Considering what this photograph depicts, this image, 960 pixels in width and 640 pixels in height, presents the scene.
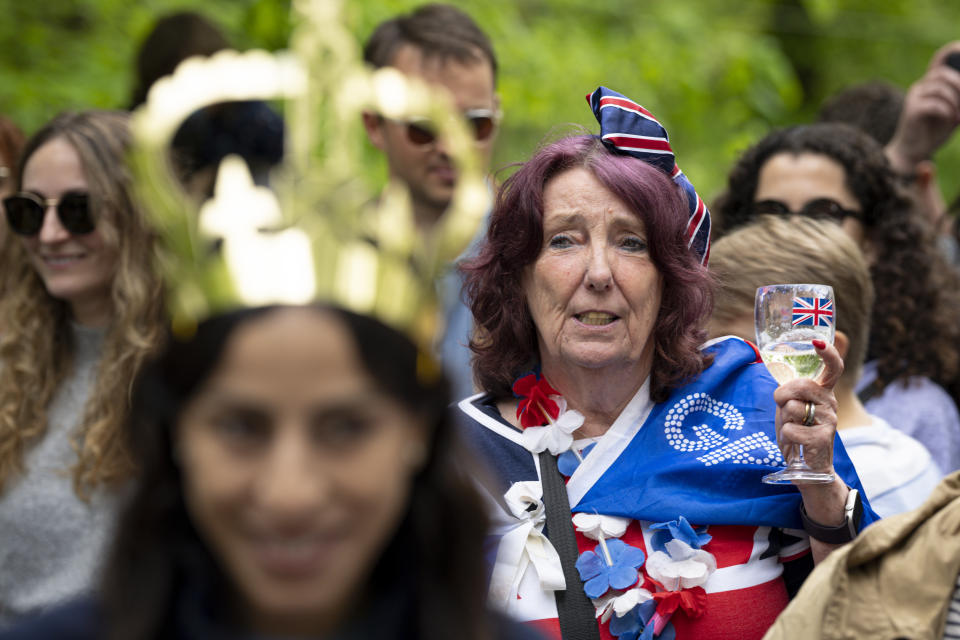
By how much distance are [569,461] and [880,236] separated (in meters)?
2.10

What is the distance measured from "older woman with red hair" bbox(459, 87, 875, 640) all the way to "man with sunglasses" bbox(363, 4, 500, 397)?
0.99 metres

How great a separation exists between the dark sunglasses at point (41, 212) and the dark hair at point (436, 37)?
61.9 inches

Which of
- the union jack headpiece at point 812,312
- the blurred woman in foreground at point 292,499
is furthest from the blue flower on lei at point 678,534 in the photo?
Result: the blurred woman in foreground at point 292,499

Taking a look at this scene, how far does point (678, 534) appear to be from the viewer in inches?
121

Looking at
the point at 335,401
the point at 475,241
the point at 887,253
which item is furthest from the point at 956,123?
the point at 335,401

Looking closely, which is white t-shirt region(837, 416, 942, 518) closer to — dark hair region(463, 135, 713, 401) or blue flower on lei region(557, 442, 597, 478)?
dark hair region(463, 135, 713, 401)

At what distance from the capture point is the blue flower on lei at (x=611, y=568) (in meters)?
3.00

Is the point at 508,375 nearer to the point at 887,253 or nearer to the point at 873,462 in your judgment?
the point at 873,462

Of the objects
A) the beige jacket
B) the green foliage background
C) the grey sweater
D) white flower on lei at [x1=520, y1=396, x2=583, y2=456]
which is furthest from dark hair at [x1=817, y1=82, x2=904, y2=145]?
the grey sweater

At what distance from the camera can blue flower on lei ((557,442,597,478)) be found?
3270 mm

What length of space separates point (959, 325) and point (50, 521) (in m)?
3.45

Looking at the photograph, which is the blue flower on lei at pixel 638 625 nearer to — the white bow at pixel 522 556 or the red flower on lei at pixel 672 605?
the red flower on lei at pixel 672 605

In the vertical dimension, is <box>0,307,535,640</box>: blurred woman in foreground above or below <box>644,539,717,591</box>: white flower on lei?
above

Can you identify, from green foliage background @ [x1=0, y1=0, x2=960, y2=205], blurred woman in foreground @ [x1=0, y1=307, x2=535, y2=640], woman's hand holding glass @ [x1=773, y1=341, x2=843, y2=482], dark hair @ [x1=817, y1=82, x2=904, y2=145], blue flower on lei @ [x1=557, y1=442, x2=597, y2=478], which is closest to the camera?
blurred woman in foreground @ [x1=0, y1=307, x2=535, y2=640]
